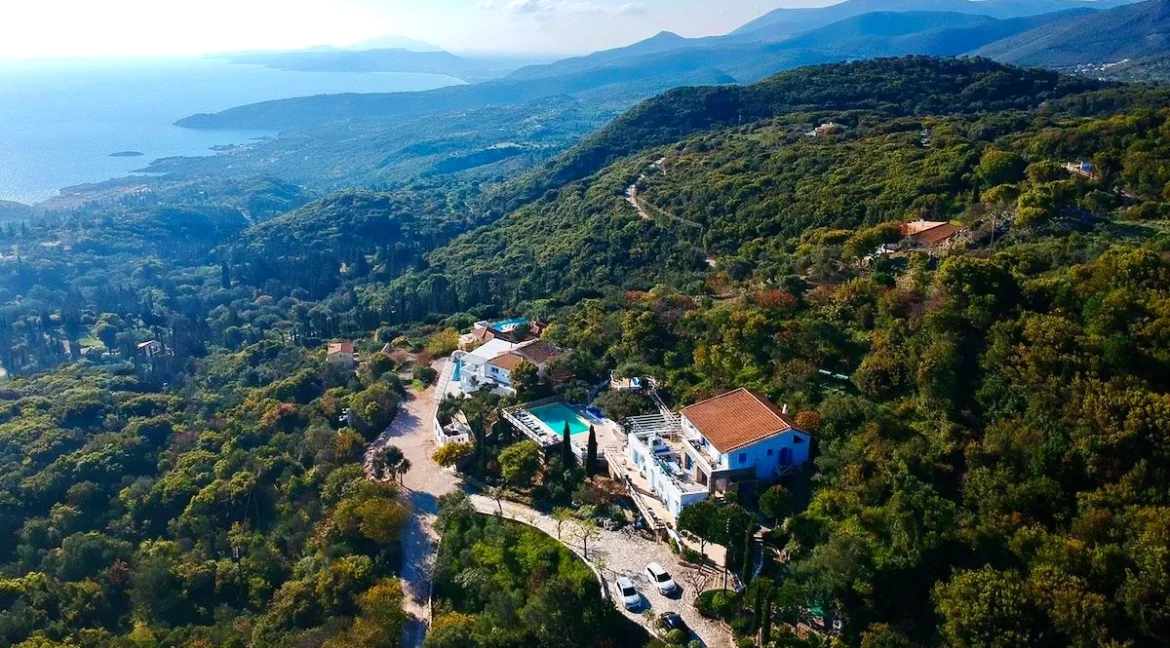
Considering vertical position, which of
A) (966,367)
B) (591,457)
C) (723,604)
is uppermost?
(966,367)

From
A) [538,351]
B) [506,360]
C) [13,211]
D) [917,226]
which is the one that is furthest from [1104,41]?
[13,211]

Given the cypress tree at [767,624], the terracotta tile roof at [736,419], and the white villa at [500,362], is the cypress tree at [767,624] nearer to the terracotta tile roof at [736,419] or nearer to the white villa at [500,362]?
the terracotta tile roof at [736,419]

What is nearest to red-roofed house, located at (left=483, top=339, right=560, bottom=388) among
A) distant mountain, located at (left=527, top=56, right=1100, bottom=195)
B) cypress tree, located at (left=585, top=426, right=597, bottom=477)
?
cypress tree, located at (left=585, top=426, right=597, bottom=477)

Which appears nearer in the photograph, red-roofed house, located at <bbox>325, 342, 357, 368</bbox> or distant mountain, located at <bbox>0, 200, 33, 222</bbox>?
red-roofed house, located at <bbox>325, 342, 357, 368</bbox>

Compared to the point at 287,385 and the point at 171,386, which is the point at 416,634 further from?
the point at 171,386

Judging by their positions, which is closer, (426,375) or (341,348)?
(426,375)

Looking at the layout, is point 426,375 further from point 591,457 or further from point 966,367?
point 966,367

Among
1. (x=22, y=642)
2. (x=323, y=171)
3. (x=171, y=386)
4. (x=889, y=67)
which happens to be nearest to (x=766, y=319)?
(x=22, y=642)

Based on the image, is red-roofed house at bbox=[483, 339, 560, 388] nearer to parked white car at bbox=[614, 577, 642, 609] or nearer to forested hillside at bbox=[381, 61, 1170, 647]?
forested hillside at bbox=[381, 61, 1170, 647]
